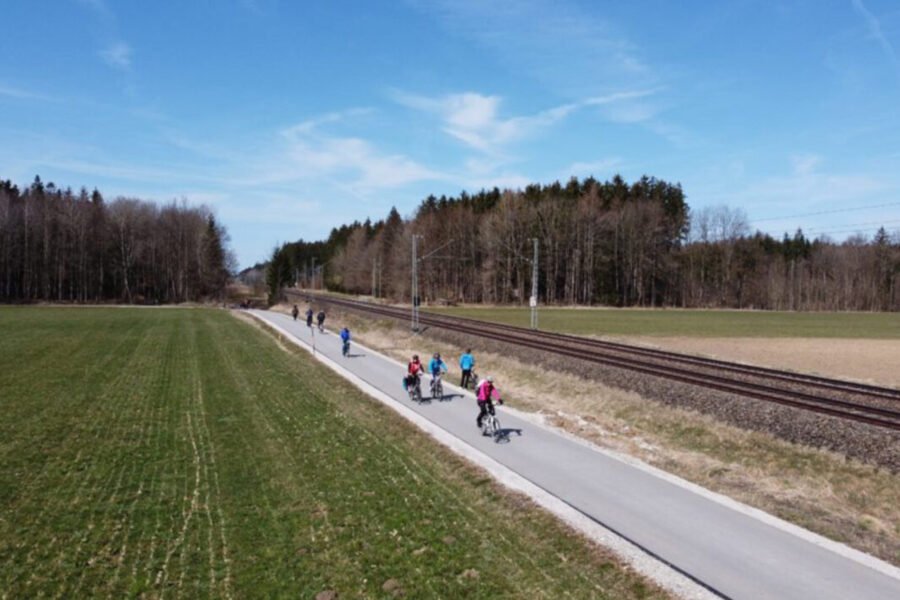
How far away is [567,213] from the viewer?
93.9 meters

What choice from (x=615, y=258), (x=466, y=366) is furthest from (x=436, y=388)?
(x=615, y=258)

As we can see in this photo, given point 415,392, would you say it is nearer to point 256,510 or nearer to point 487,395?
point 487,395

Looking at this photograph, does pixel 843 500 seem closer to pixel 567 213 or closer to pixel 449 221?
pixel 567 213

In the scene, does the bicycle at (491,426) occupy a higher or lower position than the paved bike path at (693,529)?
higher

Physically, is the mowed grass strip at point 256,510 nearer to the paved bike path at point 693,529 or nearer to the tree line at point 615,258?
the paved bike path at point 693,529

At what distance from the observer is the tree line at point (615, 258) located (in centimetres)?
9438

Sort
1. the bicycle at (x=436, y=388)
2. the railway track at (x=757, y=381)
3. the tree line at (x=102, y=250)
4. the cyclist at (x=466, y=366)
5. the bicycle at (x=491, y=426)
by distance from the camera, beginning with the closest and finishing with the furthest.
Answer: the bicycle at (x=491, y=426) → the railway track at (x=757, y=381) → the bicycle at (x=436, y=388) → the cyclist at (x=466, y=366) → the tree line at (x=102, y=250)

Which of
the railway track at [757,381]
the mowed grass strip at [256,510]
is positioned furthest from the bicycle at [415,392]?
the railway track at [757,381]

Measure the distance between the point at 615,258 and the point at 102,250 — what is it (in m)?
77.4

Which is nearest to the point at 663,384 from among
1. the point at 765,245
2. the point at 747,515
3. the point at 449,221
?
the point at 747,515

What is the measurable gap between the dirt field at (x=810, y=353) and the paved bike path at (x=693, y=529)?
16050 millimetres

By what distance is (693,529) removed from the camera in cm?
978

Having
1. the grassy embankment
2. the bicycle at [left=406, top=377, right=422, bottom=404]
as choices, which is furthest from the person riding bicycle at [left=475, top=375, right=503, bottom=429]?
the bicycle at [left=406, top=377, right=422, bottom=404]

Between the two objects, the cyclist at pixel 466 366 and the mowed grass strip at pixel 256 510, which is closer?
the mowed grass strip at pixel 256 510
